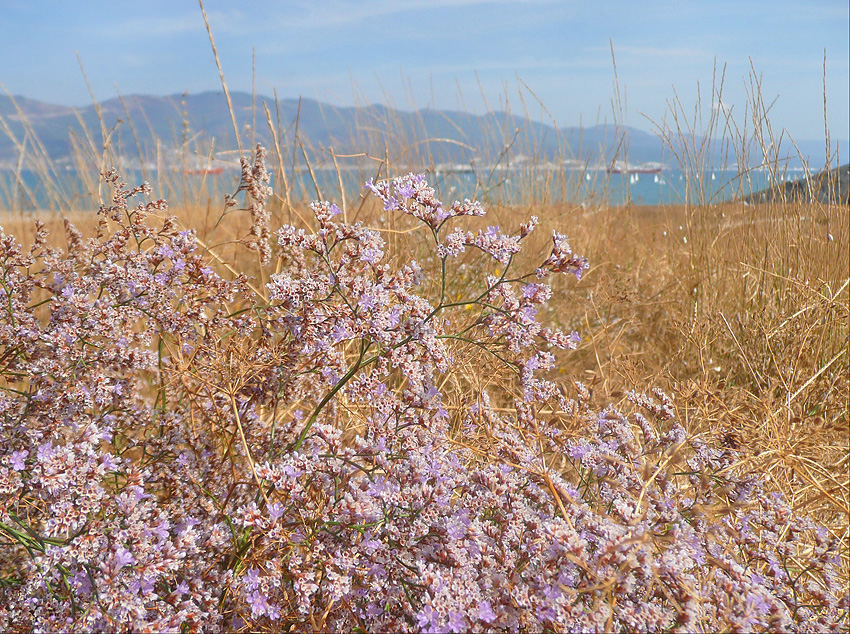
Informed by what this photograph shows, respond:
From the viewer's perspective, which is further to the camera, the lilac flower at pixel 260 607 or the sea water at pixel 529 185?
the sea water at pixel 529 185

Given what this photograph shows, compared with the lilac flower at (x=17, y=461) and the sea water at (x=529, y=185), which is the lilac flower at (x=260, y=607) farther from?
the sea water at (x=529, y=185)

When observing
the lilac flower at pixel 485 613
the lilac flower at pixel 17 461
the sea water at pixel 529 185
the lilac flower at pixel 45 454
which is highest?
the sea water at pixel 529 185

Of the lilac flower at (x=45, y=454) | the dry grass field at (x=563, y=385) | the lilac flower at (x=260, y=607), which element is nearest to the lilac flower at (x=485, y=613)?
the dry grass field at (x=563, y=385)

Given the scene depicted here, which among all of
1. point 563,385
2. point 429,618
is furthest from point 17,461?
point 563,385

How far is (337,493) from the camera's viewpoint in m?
1.07

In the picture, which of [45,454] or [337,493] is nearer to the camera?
[45,454]

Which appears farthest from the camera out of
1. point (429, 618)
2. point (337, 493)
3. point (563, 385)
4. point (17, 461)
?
point (563, 385)

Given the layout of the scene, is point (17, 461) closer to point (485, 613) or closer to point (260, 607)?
point (260, 607)

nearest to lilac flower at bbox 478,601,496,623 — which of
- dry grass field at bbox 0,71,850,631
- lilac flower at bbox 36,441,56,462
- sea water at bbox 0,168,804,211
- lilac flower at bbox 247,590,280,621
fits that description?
dry grass field at bbox 0,71,850,631

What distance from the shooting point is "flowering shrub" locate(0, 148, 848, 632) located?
87 centimetres

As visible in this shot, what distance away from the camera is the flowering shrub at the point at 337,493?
87cm

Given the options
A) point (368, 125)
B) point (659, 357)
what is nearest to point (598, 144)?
point (368, 125)

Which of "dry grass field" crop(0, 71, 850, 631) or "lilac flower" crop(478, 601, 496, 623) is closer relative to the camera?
"lilac flower" crop(478, 601, 496, 623)

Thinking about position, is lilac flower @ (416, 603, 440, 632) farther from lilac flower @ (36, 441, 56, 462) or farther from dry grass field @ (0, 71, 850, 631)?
lilac flower @ (36, 441, 56, 462)
